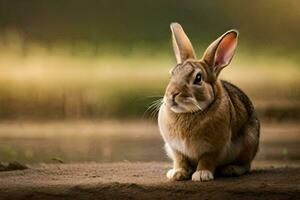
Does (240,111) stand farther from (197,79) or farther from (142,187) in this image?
(142,187)

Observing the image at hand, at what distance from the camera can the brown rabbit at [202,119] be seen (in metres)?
4.34

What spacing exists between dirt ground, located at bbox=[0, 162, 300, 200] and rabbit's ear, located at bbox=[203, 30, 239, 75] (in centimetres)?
58

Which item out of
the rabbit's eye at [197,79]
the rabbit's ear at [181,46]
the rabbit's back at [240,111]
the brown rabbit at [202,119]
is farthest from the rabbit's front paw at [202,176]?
Answer: the rabbit's ear at [181,46]

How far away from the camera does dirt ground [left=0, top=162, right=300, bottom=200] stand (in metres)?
4.21

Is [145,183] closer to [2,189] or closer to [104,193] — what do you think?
[104,193]

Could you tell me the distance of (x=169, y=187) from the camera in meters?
4.29

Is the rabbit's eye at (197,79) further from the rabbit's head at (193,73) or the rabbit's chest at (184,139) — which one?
the rabbit's chest at (184,139)

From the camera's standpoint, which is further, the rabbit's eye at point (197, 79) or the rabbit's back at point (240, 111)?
the rabbit's back at point (240, 111)

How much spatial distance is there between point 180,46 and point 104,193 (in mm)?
866

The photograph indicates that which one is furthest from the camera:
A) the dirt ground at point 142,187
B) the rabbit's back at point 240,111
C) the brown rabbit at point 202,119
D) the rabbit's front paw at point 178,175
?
the rabbit's back at point 240,111

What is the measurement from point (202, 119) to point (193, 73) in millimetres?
242

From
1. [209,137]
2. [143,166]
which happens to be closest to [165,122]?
[209,137]

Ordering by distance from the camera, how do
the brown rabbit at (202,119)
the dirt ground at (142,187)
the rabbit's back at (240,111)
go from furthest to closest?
1. the rabbit's back at (240,111)
2. the brown rabbit at (202,119)
3. the dirt ground at (142,187)

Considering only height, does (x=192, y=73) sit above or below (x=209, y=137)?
above
